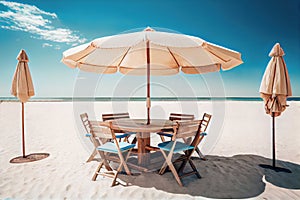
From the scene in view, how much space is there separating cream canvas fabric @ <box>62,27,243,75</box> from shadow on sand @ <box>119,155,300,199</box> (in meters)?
1.99

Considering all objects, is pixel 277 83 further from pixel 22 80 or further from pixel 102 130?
pixel 22 80

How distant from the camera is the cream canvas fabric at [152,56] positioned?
3012 millimetres

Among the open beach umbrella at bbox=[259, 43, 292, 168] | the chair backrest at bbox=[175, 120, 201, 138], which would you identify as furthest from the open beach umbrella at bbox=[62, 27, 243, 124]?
the chair backrest at bbox=[175, 120, 201, 138]

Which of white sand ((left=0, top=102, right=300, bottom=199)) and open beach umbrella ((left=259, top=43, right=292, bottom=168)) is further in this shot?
open beach umbrella ((left=259, top=43, right=292, bottom=168))

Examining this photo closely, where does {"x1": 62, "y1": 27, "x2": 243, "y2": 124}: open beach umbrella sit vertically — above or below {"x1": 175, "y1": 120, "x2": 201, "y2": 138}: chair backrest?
above

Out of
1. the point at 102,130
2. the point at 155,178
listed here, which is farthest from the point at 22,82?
the point at 155,178

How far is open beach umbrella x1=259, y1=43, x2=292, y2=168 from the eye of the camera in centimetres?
353

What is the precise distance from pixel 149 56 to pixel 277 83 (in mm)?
2436

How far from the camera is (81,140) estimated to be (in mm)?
5867

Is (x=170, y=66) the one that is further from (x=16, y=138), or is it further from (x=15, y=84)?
(x=16, y=138)

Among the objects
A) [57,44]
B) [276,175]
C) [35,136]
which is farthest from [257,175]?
[57,44]

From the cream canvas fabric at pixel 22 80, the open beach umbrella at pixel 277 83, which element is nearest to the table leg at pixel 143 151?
the open beach umbrella at pixel 277 83

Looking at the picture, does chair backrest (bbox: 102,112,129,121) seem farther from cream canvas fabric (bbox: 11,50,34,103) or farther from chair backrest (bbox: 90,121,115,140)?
cream canvas fabric (bbox: 11,50,34,103)

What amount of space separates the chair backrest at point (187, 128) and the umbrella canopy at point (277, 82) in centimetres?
163
